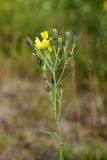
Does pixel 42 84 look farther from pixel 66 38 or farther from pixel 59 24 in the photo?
pixel 66 38

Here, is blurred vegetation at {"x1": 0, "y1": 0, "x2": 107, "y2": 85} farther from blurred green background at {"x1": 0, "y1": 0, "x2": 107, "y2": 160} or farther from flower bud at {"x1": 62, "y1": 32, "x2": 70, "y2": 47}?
flower bud at {"x1": 62, "y1": 32, "x2": 70, "y2": 47}

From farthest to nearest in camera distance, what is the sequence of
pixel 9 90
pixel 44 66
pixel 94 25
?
pixel 94 25
pixel 9 90
pixel 44 66

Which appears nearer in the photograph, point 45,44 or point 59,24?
point 45,44

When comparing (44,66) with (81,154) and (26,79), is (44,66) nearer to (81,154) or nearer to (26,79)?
(81,154)

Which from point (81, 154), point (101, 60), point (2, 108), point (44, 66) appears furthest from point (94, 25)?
point (44, 66)

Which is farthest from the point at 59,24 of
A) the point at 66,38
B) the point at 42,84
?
the point at 66,38

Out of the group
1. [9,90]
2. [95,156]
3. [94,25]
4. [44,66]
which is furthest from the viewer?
[94,25]

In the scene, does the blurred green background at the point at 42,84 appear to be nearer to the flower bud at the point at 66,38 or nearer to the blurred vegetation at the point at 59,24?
the blurred vegetation at the point at 59,24

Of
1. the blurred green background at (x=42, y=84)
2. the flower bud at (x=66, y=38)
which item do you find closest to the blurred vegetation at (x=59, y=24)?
the blurred green background at (x=42, y=84)
